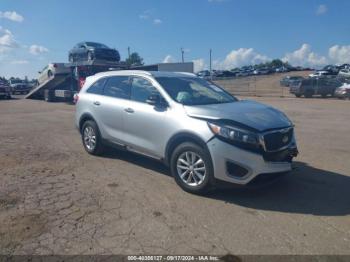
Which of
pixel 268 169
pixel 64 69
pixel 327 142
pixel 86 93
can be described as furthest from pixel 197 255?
pixel 64 69

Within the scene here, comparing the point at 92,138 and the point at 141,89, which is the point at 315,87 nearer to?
the point at 92,138

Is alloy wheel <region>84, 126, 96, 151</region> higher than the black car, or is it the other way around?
the black car

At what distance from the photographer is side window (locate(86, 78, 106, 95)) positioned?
7.35 m

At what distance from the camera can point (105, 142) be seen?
712 centimetres

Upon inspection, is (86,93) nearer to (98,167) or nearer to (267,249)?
(98,167)

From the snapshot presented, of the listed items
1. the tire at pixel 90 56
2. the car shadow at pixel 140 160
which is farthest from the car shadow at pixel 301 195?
the tire at pixel 90 56

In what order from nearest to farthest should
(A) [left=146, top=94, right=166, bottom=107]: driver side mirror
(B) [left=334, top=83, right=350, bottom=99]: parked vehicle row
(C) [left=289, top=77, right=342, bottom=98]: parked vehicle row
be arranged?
(A) [left=146, top=94, right=166, bottom=107]: driver side mirror → (B) [left=334, top=83, right=350, bottom=99]: parked vehicle row → (C) [left=289, top=77, right=342, bottom=98]: parked vehicle row

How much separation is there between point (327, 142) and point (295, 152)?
424 cm

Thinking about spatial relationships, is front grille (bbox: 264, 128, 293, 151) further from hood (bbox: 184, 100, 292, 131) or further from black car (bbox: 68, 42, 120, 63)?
black car (bbox: 68, 42, 120, 63)

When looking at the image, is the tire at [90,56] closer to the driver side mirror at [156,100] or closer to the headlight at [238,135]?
the driver side mirror at [156,100]

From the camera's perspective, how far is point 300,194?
208 inches

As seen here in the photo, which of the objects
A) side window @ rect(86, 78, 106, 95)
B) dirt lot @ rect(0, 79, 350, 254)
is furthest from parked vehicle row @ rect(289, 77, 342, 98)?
side window @ rect(86, 78, 106, 95)

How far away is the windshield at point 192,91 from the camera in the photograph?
5.82 m

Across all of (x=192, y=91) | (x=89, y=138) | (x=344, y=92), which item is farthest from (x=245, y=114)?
(x=344, y=92)
